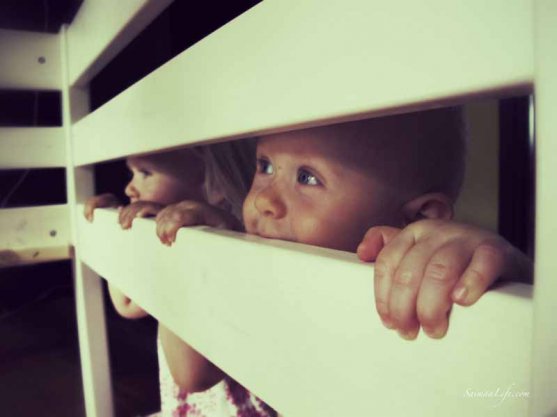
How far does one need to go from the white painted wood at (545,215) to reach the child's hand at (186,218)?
1.30 ft

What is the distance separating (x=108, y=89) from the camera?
5.28 ft

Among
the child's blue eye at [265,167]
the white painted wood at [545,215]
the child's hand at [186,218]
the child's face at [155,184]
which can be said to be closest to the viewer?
the white painted wood at [545,215]

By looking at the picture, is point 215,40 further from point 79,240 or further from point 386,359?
point 79,240

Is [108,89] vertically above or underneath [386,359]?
above

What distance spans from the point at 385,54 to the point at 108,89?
1.49 m

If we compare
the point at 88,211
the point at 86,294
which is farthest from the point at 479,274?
the point at 86,294

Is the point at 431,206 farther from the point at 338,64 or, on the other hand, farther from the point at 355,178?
the point at 338,64

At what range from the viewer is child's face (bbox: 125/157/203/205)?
1.07 metres

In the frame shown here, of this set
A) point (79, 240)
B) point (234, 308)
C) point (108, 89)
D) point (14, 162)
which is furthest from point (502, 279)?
point (108, 89)

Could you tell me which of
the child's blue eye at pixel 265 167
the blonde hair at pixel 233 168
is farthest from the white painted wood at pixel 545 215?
the blonde hair at pixel 233 168

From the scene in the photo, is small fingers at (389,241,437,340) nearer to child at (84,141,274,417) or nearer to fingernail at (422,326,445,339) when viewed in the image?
fingernail at (422,326,445,339)

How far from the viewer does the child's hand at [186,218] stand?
55 centimetres

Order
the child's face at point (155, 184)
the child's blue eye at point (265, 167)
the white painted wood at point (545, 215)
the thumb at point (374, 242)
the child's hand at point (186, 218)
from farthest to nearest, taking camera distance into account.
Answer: the child's face at point (155, 184) < the child's blue eye at point (265, 167) < the child's hand at point (186, 218) < the thumb at point (374, 242) < the white painted wood at point (545, 215)

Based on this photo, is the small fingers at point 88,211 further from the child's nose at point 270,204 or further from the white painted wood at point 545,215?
the white painted wood at point 545,215
